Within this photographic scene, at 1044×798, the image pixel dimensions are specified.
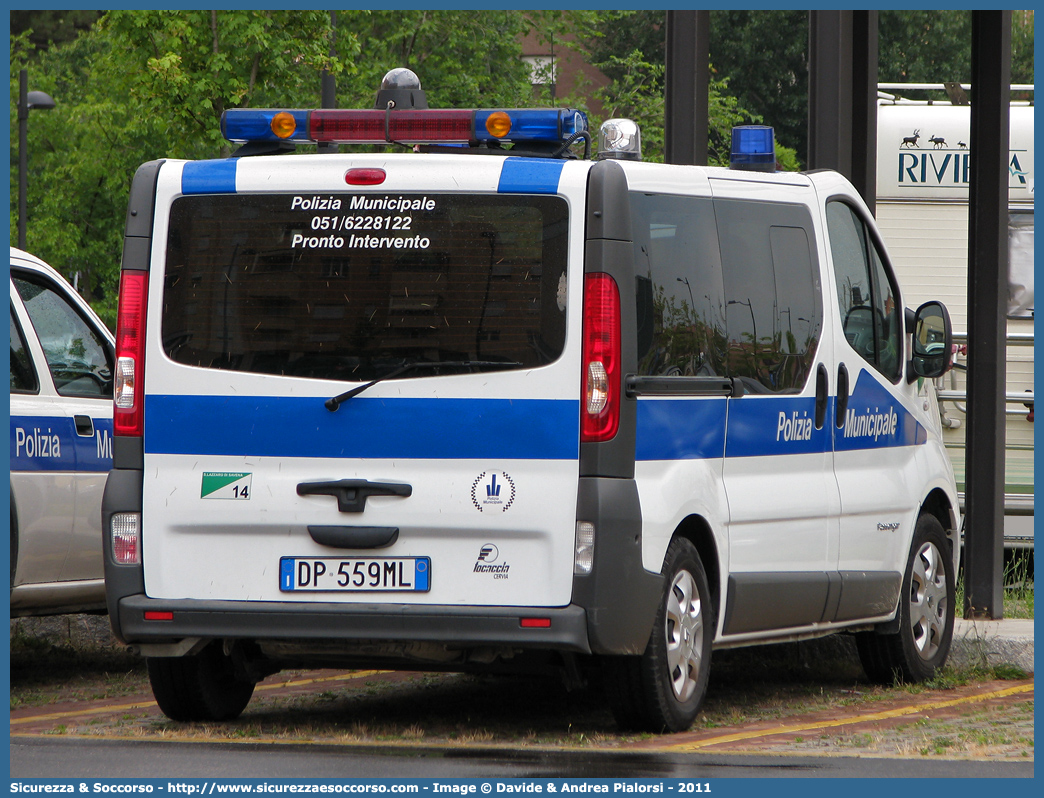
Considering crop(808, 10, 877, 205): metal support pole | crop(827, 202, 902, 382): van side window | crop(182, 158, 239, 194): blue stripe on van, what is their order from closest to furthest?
crop(182, 158, 239, 194): blue stripe on van, crop(827, 202, 902, 382): van side window, crop(808, 10, 877, 205): metal support pole

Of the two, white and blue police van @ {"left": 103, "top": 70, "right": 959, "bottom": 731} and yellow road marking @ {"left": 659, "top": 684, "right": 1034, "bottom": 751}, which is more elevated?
white and blue police van @ {"left": 103, "top": 70, "right": 959, "bottom": 731}

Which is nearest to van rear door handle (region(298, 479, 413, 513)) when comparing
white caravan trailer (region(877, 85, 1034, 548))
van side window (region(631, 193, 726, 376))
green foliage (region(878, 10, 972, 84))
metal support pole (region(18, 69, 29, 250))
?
van side window (region(631, 193, 726, 376))

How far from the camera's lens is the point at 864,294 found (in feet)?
27.5

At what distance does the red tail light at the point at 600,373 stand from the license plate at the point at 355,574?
786 mm

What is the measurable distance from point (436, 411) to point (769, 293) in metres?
1.74

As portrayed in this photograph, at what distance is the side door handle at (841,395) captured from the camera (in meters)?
7.99

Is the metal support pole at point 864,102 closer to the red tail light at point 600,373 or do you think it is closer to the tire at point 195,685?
the red tail light at point 600,373

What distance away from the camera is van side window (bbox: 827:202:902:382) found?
26.7 ft

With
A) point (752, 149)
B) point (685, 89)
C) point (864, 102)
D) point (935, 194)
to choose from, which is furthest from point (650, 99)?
point (752, 149)

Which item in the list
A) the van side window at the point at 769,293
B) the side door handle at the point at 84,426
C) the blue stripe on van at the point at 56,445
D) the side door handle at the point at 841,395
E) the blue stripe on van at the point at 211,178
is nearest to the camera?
the blue stripe on van at the point at 211,178

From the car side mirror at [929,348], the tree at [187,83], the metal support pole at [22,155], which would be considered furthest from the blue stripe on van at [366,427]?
the metal support pole at [22,155]

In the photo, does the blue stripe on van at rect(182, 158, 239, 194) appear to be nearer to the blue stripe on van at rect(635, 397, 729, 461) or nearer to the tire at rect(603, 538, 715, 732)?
the blue stripe on van at rect(635, 397, 729, 461)

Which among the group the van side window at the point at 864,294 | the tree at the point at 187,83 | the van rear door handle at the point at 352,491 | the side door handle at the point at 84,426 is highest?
the tree at the point at 187,83

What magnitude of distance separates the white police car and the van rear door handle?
90.5 inches
